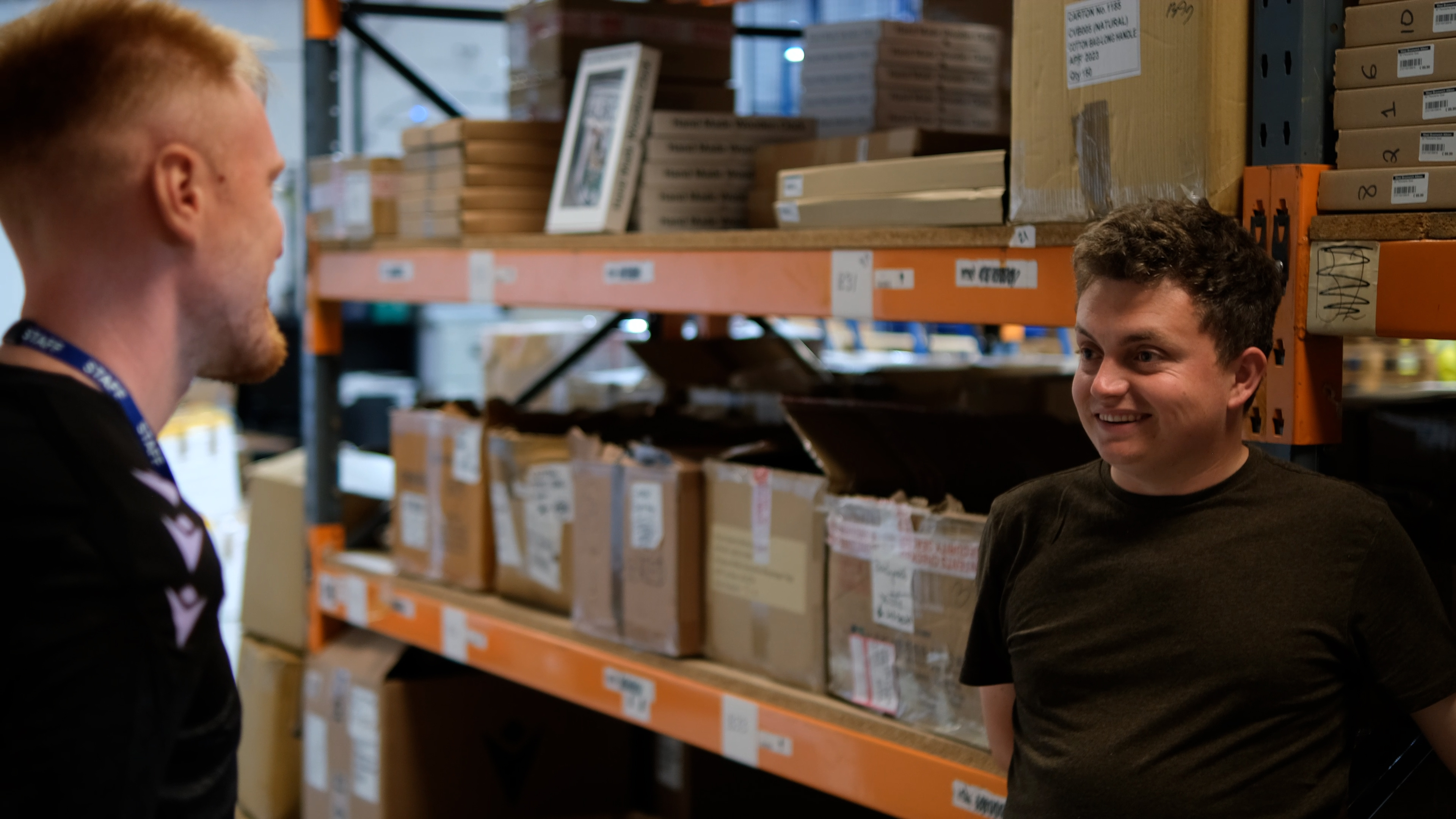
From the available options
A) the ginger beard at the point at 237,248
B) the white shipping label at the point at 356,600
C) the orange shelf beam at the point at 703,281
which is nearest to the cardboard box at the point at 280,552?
the white shipping label at the point at 356,600

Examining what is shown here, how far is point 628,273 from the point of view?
2340 mm

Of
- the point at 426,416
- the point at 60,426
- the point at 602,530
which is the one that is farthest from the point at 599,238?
the point at 60,426

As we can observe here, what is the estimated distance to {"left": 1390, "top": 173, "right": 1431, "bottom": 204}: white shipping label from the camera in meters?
1.31

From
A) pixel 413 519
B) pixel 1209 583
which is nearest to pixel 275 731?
pixel 413 519

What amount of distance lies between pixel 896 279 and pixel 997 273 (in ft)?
0.61

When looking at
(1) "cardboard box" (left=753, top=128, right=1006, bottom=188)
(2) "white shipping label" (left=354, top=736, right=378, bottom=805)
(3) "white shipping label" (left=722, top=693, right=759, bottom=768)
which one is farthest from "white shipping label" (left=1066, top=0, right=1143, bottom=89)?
(2) "white shipping label" (left=354, top=736, right=378, bottom=805)

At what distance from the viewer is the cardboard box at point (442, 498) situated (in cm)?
274

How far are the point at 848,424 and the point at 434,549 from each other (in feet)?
3.80

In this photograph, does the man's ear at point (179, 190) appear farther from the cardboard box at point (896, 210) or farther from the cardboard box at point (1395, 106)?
the cardboard box at point (1395, 106)

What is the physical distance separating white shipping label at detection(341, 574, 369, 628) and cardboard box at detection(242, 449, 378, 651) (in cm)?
18

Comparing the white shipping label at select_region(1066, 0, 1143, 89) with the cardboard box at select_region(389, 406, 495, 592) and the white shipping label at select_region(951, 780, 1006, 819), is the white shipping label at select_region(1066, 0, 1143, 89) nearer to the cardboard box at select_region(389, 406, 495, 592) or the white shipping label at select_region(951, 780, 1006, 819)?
the white shipping label at select_region(951, 780, 1006, 819)

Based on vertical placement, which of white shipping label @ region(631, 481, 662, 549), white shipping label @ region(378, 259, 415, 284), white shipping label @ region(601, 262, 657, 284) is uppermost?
white shipping label @ region(378, 259, 415, 284)

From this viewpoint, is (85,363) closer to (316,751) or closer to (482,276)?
(482,276)

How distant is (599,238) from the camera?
241cm
